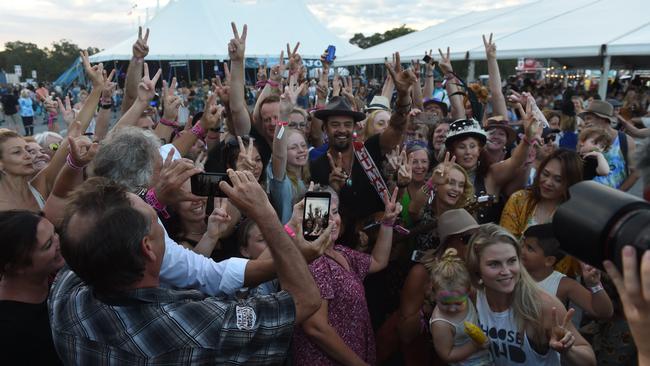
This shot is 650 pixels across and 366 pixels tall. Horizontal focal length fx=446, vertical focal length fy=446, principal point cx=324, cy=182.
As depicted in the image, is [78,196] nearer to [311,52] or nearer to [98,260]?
[98,260]

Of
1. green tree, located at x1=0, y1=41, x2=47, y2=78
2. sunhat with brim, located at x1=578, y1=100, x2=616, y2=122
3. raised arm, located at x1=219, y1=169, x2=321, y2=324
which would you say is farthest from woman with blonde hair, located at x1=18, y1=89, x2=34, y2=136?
green tree, located at x1=0, y1=41, x2=47, y2=78

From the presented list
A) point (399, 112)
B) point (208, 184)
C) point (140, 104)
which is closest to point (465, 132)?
point (399, 112)

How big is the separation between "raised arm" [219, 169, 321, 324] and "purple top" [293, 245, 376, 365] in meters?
0.69

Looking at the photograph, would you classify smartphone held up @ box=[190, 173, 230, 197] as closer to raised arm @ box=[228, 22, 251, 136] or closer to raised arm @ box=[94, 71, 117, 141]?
raised arm @ box=[228, 22, 251, 136]

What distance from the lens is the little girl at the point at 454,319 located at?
7.06 ft

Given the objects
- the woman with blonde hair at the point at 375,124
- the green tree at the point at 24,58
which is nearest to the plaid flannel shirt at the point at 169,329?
the woman with blonde hair at the point at 375,124

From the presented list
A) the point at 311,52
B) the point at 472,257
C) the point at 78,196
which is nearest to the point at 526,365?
the point at 472,257

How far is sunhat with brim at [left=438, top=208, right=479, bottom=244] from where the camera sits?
261 cm

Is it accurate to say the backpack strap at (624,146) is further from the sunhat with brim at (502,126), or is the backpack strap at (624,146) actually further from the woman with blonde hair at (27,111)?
the woman with blonde hair at (27,111)

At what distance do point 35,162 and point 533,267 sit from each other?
10.1 ft

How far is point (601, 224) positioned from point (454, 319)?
4.23ft

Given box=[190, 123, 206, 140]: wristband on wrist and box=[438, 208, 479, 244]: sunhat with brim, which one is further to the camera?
box=[190, 123, 206, 140]: wristband on wrist

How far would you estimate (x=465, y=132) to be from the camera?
11.6ft

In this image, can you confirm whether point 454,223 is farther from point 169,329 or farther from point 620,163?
point 620,163
